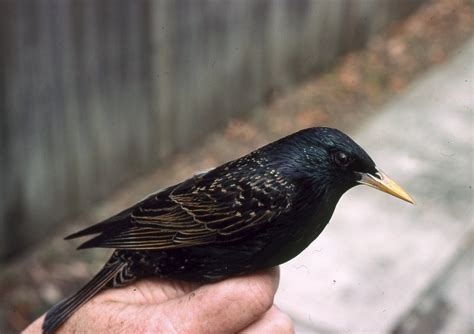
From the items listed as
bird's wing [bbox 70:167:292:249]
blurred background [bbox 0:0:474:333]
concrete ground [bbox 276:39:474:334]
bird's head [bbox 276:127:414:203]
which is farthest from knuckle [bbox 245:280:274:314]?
concrete ground [bbox 276:39:474:334]

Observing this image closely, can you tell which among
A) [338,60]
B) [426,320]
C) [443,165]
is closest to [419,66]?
[443,165]

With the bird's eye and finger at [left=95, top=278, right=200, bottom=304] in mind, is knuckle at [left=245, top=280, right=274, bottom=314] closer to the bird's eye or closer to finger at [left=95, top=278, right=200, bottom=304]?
finger at [left=95, top=278, right=200, bottom=304]

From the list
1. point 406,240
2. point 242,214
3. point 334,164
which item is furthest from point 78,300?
point 406,240

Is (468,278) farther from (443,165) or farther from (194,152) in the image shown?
(194,152)

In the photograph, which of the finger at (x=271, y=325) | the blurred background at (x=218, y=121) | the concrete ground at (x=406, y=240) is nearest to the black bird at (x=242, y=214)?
the finger at (x=271, y=325)

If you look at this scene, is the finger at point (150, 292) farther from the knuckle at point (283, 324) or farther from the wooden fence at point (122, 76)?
the wooden fence at point (122, 76)
